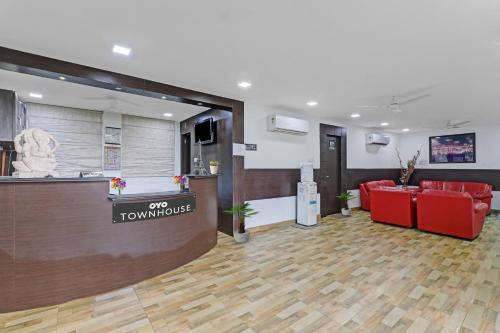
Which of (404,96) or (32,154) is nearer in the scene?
(32,154)

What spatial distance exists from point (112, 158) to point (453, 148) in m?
10.4

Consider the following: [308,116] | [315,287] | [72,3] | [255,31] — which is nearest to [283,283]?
[315,287]

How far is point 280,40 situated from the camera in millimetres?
2488

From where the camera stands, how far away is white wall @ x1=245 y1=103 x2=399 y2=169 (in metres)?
5.07

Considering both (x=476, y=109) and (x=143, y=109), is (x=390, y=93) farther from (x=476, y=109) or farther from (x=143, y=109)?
(x=143, y=109)

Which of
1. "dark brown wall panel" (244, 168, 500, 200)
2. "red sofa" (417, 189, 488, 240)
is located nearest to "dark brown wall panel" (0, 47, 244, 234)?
"dark brown wall panel" (244, 168, 500, 200)

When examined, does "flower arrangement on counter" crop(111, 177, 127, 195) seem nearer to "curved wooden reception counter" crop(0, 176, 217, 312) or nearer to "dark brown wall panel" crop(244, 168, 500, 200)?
"curved wooden reception counter" crop(0, 176, 217, 312)

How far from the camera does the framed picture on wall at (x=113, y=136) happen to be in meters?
5.41

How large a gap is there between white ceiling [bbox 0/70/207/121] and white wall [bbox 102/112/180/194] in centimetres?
22

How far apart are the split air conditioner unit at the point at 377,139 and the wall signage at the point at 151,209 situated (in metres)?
6.42

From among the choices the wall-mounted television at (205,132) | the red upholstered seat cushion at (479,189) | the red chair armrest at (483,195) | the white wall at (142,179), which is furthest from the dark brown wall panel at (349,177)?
the white wall at (142,179)

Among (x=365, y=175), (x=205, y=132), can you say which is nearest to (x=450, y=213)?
(x=365, y=175)

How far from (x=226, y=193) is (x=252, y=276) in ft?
6.98

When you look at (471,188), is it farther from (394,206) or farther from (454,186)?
(394,206)
